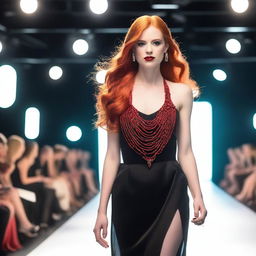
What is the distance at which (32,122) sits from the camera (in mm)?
8633

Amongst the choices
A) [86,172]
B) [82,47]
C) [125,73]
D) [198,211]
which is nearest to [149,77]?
[125,73]

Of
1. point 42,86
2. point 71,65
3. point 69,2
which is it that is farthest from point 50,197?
point 71,65

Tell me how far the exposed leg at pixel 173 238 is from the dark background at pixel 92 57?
3.64m

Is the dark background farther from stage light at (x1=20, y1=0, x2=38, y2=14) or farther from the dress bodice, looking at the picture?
the dress bodice

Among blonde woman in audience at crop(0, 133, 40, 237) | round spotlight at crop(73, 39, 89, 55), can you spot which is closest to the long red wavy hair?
blonde woman in audience at crop(0, 133, 40, 237)

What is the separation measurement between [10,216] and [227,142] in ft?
24.0

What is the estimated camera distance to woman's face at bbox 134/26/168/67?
199 cm

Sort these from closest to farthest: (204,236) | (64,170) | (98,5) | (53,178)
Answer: (98,5), (204,236), (53,178), (64,170)

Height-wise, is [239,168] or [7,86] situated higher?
[7,86]

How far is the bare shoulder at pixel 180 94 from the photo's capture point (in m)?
2.00

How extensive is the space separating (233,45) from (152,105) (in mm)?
5255

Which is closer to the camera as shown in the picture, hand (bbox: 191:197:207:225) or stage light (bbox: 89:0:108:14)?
hand (bbox: 191:197:207:225)

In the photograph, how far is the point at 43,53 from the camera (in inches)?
313

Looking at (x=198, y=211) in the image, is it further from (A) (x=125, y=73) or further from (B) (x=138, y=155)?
(A) (x=125, y=73)
